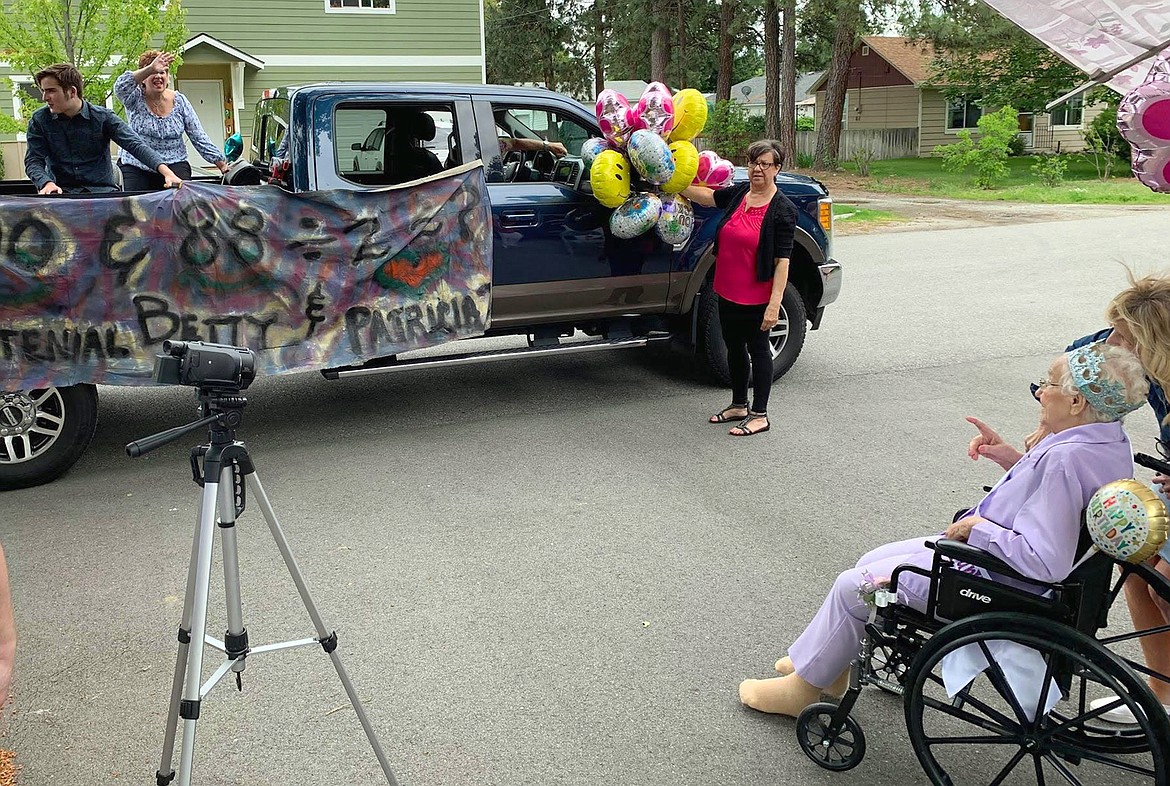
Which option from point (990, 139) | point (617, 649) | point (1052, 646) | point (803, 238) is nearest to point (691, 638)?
point (617, 649)

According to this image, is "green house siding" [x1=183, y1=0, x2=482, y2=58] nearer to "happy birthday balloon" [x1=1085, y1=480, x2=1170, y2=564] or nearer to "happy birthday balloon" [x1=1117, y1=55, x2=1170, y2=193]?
"happy birthday balloon" [x1=1117, y1=55, x2=1170, y2=193]

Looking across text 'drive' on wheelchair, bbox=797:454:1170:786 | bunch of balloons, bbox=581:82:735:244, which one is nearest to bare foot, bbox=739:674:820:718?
text 'drive' on wheelchair, bbox=797:454:1170:786

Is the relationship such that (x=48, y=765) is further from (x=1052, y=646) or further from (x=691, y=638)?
(x=1052, y=646)

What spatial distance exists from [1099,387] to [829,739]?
1298 mm

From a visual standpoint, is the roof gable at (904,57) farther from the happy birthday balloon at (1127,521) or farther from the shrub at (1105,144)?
the happy birthday balloon at (1127,521)

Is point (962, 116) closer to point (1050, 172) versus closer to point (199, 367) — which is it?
point (1050, 172)

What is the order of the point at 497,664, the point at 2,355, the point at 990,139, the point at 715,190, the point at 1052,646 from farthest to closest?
the point at 990,139 < the point at 715,190 < the point at 2,355 < the point at 497,664 < the point at 1052,646

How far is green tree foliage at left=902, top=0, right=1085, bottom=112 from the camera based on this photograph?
25.7m

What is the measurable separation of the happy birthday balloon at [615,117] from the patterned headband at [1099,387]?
4376 millimetres

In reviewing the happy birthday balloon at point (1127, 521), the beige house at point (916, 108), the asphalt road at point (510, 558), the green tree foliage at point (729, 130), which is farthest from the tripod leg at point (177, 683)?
the beige house at point (916, 108)

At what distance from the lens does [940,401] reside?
7.37 metres

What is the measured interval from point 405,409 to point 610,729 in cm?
422

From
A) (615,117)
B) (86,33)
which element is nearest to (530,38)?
(86,33)

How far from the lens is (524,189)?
6875 millimetres
